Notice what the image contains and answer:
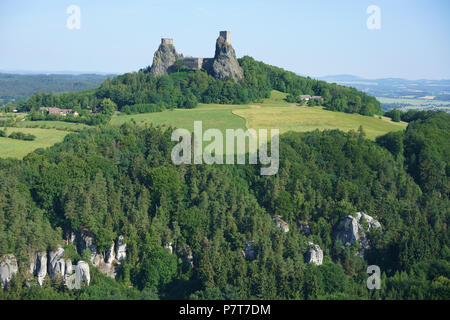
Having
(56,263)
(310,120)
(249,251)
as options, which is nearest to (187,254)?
(249,251)

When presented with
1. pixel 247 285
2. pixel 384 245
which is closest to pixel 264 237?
pixel 247 285

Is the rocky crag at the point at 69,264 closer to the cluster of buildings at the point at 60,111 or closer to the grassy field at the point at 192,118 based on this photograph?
the grassy field at the point at 192,118

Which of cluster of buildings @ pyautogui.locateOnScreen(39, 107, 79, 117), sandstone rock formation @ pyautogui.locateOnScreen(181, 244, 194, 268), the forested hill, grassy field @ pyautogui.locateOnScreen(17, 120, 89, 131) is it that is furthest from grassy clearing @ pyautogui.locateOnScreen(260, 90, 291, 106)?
sandstone rock formation @ pyautogui.locateOnScreen(181, 244, 194, 268)

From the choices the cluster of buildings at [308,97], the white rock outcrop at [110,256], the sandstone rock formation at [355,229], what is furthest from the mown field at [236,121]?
the white rock outcrop at [110,256]

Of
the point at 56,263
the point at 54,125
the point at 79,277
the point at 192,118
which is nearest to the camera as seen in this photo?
the point at 79,277

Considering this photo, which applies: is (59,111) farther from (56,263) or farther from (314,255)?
(314,255)
